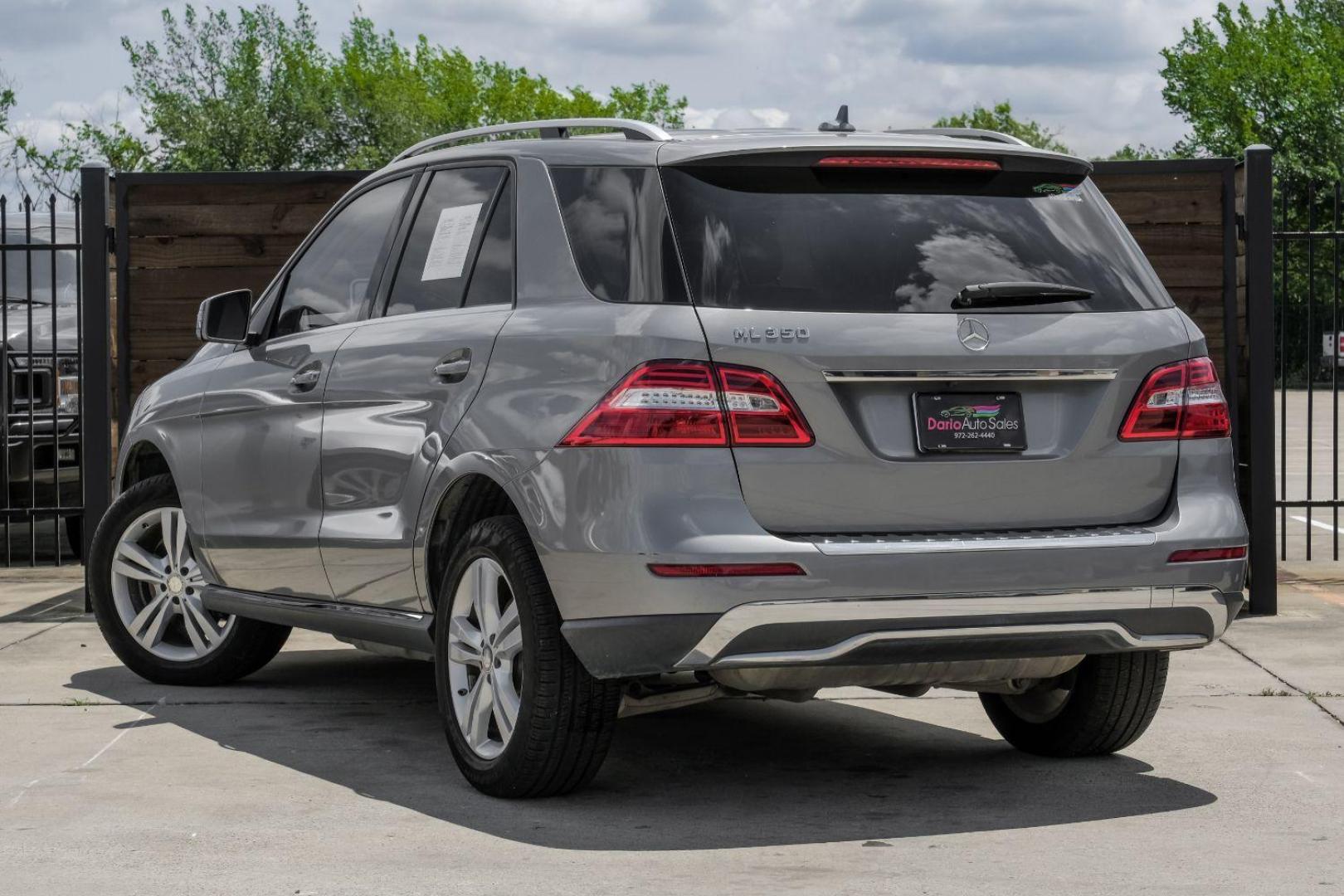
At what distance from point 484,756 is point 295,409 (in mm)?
1558

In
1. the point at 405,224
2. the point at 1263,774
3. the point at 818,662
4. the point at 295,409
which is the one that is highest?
the point at 405,224

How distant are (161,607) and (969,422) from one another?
3810mm

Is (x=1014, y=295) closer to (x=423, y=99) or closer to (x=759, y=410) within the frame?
(x=759, y=410)

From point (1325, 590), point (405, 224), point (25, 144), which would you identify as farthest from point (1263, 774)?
point (25, 144)

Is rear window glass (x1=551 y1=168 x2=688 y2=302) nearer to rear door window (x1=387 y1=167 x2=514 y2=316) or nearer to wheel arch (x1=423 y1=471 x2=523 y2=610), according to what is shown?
rear door window (x1=387 y1=167 x2=514 y2=316)

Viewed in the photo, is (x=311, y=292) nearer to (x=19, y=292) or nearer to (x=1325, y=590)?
(x=1325, y=590)

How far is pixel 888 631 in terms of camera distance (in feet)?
15.7

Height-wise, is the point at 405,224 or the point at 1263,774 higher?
the point at 405,224

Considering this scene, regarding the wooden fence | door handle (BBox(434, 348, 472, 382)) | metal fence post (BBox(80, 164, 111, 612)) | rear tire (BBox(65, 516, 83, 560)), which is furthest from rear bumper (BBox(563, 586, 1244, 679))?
rear tire (BBox(65, 516, 83, 560))

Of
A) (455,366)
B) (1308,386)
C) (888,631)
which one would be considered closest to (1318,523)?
(1308,386)

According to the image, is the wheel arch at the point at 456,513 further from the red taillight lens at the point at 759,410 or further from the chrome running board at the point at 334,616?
the red taillight lens at the point at 759,410

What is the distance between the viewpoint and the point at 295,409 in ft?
21.0

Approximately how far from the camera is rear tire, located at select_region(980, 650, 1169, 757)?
576 cm

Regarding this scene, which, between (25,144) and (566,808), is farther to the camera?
(25,144)
